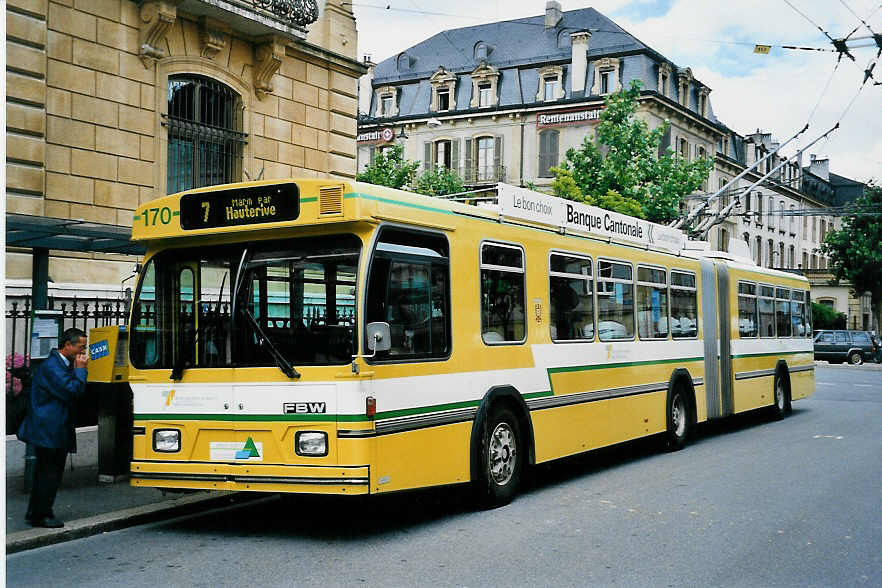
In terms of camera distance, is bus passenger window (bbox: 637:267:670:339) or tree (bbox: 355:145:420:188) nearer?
bus passenger window (bbox: 637:267:670:339)

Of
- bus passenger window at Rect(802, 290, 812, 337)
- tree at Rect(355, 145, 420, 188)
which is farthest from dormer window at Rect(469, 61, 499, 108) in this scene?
bus passenger window at Rect(802, 290, 812, 337)

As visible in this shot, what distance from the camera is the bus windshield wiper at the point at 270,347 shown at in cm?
800

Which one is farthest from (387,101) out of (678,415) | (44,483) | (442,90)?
(44,483)

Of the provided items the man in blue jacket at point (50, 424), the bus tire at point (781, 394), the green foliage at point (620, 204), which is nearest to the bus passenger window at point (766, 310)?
the bus tire at point (781, 394)

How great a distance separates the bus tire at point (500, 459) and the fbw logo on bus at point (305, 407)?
1890 millimetres

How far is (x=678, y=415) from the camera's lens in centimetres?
1440

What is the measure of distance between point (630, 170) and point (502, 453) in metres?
30.9

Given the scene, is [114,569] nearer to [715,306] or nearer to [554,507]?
[554,507]

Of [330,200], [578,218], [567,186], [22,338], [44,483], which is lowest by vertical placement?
[44,483]

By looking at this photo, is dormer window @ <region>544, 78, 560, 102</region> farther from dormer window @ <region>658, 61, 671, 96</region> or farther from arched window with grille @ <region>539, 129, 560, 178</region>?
dormer window @ <region>658, 61, 671, 96</region>

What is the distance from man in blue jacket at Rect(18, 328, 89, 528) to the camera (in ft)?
27.3

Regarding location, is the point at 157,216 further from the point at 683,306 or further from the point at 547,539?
the point at 683,306

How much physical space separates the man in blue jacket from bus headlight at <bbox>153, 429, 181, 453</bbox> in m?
0.68

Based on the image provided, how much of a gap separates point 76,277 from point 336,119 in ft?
21.4
